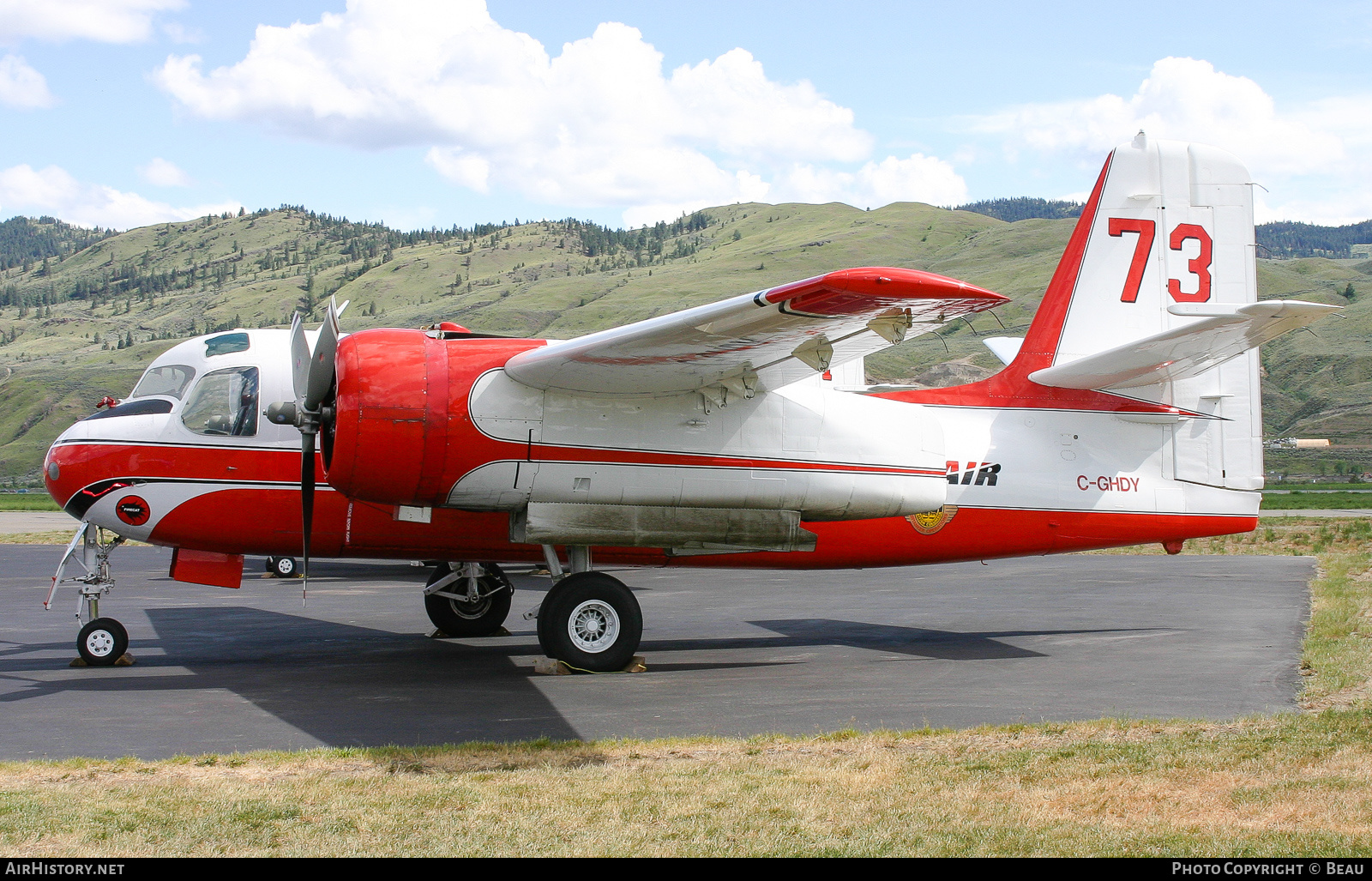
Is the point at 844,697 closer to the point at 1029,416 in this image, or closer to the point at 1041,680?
the point at 1041,680

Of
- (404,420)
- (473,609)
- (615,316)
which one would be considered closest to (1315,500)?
(473,609)

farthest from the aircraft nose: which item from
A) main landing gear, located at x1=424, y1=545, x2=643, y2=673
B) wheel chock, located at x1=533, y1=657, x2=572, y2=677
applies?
wheel chock, located at x1=533, y1=657, x2=572, y2=677

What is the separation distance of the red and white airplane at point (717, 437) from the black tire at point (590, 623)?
2 cm

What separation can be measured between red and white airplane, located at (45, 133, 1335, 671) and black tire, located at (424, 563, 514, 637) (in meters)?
0.05

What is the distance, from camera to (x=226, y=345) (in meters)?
11.4

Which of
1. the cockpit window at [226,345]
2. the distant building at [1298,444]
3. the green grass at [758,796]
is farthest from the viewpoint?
the distant building at [1298,444]

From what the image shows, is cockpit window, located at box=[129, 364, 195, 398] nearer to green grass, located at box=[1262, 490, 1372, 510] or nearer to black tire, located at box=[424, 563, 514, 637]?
black tire, located at box=[424, 563, 514, 637]

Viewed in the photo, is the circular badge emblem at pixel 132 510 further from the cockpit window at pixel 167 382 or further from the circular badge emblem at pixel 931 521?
the circular badge emblem at pixel 931 521

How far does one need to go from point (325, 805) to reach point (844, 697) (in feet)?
16.6

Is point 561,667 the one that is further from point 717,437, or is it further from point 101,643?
point 101,643

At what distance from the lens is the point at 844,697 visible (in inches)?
377

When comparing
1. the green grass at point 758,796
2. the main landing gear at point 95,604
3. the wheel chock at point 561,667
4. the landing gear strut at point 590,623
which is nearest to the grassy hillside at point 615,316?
the wheel chock at point 561,667

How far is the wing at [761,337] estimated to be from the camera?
746 centimetres
